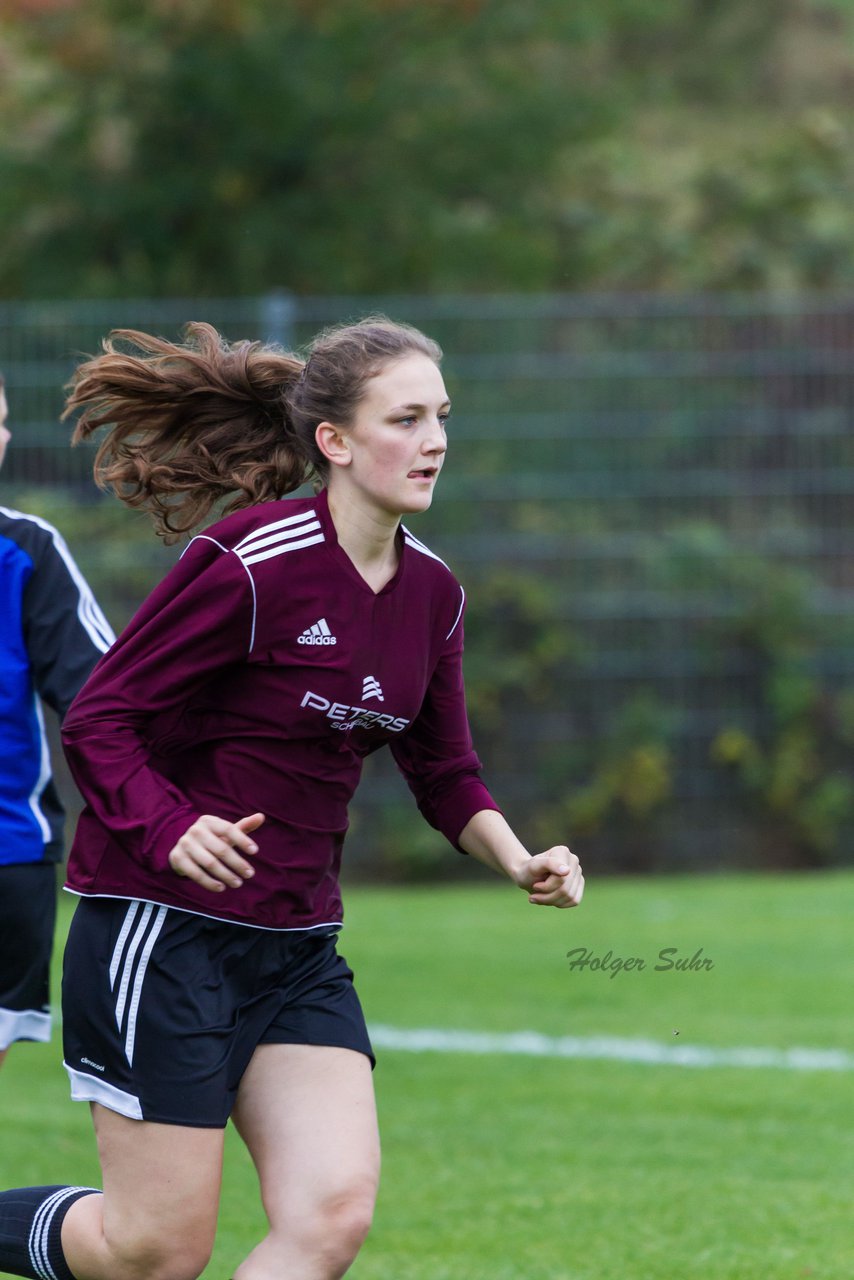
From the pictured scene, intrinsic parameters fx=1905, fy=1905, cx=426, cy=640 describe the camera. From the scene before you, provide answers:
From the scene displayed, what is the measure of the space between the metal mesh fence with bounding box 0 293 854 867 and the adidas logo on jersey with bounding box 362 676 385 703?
294 inches

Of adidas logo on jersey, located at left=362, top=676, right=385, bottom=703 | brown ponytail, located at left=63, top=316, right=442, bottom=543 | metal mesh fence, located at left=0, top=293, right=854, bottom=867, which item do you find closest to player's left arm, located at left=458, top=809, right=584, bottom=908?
adidas logo on jersey, located at left=362, top=676, right=385, bottom=703

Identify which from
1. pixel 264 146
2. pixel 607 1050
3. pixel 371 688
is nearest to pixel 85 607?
pixel 371 688

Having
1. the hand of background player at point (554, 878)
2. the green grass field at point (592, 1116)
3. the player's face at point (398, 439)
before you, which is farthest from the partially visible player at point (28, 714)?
the hand of background player at point (554, 878)

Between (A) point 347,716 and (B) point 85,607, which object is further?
(B) point 85,607

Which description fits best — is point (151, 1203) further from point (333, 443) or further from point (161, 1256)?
point (333, 443)

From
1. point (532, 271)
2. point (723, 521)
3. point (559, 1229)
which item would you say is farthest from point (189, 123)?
point (559, 1229)

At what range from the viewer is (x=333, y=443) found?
3.38 metres

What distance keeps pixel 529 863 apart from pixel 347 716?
1.33 feet

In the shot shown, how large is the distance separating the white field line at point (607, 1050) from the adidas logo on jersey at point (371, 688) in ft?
11.3

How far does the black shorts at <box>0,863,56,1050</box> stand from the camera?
13.3ft

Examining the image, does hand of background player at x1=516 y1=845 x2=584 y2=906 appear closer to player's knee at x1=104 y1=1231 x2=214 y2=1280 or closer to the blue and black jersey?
player's knee at x1=104 y1=1231 x2=214 y2=1280

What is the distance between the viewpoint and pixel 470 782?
3625 millimetres

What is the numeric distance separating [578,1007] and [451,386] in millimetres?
4349

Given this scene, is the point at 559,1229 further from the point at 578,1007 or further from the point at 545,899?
the point at 578,1007
